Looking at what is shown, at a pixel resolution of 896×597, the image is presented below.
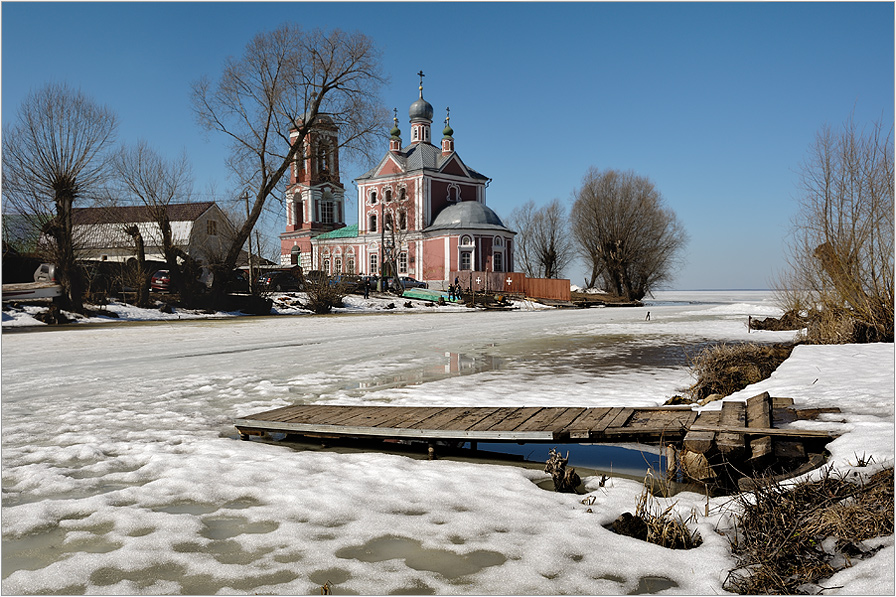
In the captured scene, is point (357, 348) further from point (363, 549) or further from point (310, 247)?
point (310, 247)

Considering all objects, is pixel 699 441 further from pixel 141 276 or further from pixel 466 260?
pixel 466 260

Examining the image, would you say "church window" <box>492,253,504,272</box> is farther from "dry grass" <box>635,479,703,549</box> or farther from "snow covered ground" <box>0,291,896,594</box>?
"dry grass" <box>635,479,703,549</box>

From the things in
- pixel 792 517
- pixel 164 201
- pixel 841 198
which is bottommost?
pixel 792 517

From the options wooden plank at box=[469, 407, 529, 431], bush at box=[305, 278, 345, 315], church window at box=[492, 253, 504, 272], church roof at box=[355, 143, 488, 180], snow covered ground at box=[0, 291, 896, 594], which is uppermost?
church roof at box=[355, 143, 488, 180]

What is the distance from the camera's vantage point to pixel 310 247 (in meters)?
65.9

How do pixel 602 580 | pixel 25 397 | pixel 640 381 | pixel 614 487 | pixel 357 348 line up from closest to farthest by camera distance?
pixel 602 580, pixel 614 487, pixel 25 397, pixel 640 381, pixel 357 348

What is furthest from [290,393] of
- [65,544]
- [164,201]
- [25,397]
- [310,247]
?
[310,247]

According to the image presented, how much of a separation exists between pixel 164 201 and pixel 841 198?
29273 millimetres

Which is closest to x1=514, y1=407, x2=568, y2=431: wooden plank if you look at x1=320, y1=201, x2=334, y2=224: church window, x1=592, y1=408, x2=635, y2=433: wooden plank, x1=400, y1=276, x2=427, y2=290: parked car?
x1=592, y1=408, x2=635, y2=433: wooden plank

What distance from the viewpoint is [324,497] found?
489 cm

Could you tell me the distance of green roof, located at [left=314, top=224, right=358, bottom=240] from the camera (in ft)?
204

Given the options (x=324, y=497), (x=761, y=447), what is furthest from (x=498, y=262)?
(x=324, y=497)

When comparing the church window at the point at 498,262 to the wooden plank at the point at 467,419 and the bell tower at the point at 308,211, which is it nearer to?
the bell tower at the point at 308,211

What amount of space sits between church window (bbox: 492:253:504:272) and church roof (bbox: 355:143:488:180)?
10.1 metres
